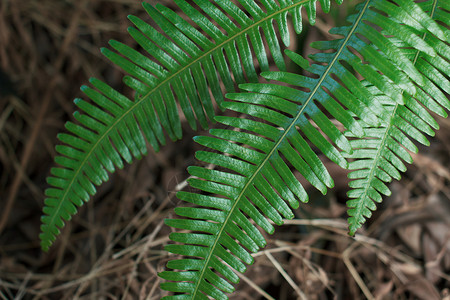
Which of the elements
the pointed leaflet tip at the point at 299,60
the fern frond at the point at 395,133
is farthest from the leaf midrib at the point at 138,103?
the fern frond at the point at 395,133

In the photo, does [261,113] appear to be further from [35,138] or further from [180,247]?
[35,138]

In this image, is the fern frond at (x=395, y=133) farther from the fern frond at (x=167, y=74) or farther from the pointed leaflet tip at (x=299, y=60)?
the fern frond at (x=167, y=74)

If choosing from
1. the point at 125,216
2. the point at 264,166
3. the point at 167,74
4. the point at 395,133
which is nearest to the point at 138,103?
the point at 167,74

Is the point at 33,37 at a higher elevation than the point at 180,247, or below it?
higher

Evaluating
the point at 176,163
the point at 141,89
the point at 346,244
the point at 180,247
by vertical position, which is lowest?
the point at 180,247

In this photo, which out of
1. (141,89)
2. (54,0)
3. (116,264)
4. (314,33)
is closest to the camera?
(141,89)

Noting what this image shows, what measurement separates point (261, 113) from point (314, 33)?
1295mm

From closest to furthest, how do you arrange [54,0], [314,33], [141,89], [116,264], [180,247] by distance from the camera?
[180,247] < [141,89] < [116,264] < [314,33] < [54,0]

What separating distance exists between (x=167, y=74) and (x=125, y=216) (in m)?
1.16

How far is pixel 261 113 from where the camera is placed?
1.06m

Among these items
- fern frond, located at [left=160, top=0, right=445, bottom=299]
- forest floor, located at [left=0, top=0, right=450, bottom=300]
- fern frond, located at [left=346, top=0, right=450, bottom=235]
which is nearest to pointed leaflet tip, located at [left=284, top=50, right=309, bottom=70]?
fern frond, located at [left=160, top=0, right=445, bottom=299]

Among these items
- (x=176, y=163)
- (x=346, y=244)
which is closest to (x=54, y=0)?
(x=176, y=163)

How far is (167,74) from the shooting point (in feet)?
3.86

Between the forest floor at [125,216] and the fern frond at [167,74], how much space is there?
0.36 meters
